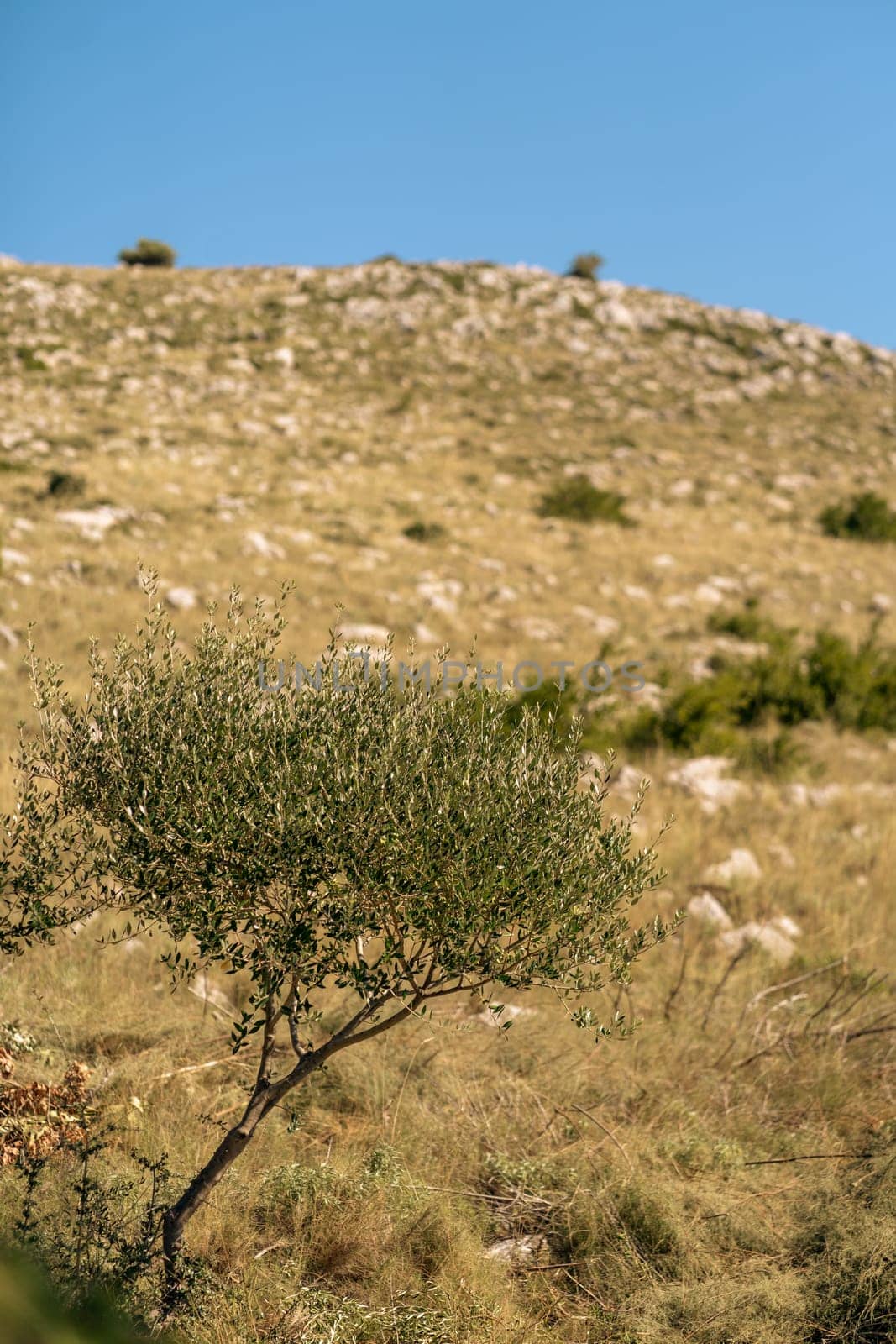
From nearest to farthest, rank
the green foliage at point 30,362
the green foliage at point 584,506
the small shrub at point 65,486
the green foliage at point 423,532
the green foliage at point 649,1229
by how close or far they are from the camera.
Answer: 1. the green foliage at point 649,1229
2. the small shrub at point 65,486
3. the green foliage at point 423,532
4. the green foliage at point 584,506
5. the green foliage at point 30,362

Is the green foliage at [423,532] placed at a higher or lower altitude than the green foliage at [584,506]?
lower

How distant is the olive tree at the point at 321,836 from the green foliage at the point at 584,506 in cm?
1728

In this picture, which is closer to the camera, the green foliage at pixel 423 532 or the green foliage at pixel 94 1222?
the green foliage at pixel 94 1222

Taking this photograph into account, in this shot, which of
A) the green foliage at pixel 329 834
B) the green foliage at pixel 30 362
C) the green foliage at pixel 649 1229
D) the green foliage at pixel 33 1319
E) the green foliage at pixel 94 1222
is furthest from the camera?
the green foliage at pixel 30 362

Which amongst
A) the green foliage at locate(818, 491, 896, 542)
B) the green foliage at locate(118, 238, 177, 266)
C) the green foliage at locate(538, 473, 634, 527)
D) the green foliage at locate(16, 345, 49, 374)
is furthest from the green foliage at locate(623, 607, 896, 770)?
the green foliage at locate(118, 238, 177, 266)

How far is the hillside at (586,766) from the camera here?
3.73 metres

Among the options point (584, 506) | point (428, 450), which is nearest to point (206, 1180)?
point (584, 506)

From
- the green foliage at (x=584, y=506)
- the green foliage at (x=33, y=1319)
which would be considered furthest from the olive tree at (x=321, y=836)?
the green foliage at (x=584, y=506)

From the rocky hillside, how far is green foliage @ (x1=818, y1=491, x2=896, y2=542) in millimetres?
555

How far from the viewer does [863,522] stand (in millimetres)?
22609

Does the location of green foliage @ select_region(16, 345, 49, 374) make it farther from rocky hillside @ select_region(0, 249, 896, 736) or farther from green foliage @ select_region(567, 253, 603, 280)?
green foliage @ select_region(567, 253, 603, 280)

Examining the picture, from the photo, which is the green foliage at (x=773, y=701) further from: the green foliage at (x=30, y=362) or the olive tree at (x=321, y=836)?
the green foliage at (x=30, y=362)

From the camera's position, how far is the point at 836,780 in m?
10.4

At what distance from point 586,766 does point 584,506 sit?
683 inches
